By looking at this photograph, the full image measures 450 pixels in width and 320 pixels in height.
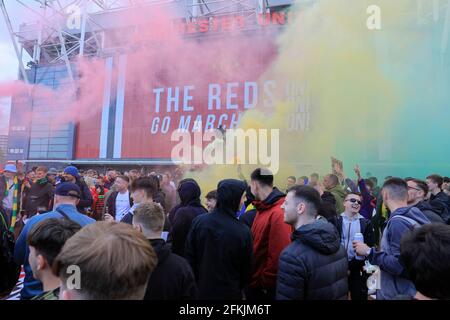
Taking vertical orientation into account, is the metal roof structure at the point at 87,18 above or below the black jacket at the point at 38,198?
above

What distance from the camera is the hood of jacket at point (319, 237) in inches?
64.0

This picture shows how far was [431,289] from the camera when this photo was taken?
105 cm

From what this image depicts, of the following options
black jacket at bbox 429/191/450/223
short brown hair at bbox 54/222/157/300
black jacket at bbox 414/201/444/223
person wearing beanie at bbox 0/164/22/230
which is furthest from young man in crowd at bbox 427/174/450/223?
person wearing beanie at bbox 0/164/22/230

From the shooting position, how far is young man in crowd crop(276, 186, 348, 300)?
1584 mm

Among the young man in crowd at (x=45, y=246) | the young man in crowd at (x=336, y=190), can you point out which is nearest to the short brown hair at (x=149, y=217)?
the young man in crowd at (x=45, y=246)

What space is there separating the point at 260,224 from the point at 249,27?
13790 mm

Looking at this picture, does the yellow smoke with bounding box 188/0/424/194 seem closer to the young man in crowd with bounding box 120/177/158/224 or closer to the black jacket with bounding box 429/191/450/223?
the black jacket with bounding box 429/191/450/223

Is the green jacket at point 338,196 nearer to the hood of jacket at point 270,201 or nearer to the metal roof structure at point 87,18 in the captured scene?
the hood of jacket at point 270,201

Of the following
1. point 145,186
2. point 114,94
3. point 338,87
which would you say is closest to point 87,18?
point 114,94

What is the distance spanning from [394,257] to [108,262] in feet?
5.58

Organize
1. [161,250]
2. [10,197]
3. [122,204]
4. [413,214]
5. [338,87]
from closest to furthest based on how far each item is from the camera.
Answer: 1. [161,250]
2. [413,214]
3. [122,204]
4. [10,197]
5. [338,87]

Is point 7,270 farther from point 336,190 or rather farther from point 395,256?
point 336,190

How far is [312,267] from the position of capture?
5.23 ft

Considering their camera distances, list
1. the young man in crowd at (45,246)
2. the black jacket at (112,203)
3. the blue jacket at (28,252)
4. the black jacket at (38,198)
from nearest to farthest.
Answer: the young man in crowd at (45,246), the blue jacket at (28,252), the black jacket at (112,203), the black jacket at (38,198)
